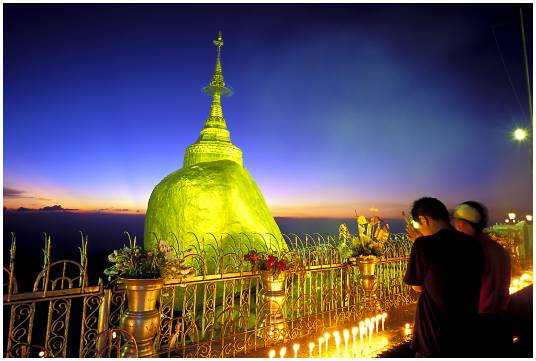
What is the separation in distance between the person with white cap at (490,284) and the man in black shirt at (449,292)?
0.25 metres

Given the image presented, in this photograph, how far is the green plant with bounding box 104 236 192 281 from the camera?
139 inches

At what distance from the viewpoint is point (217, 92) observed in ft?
62.2

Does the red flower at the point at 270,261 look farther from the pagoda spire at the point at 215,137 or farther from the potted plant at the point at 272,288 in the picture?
the pagoda spire at the point at 215,137

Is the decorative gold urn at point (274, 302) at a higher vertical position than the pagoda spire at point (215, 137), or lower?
lower

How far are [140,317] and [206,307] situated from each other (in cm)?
105

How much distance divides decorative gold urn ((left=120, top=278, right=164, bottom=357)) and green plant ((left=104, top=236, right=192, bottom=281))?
0.40 ft

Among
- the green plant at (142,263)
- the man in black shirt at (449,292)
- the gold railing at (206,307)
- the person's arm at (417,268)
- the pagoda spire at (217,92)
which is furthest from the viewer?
the pagoda spire at (217,92)

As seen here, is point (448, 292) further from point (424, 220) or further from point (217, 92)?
point (217, 92)

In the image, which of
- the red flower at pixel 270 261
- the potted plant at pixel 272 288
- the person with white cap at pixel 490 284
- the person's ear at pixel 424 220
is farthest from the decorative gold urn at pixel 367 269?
the person's ear at pixel 424 220

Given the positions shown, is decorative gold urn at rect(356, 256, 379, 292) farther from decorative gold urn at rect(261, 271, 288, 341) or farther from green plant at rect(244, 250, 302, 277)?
decorative gold urn at rect(261, 271, 288, 341)

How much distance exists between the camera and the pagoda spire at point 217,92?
17.8m

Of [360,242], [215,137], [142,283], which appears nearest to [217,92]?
[215,137]

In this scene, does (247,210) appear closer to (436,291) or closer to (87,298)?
(87,298)

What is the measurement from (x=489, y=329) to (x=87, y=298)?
3.77 meters
